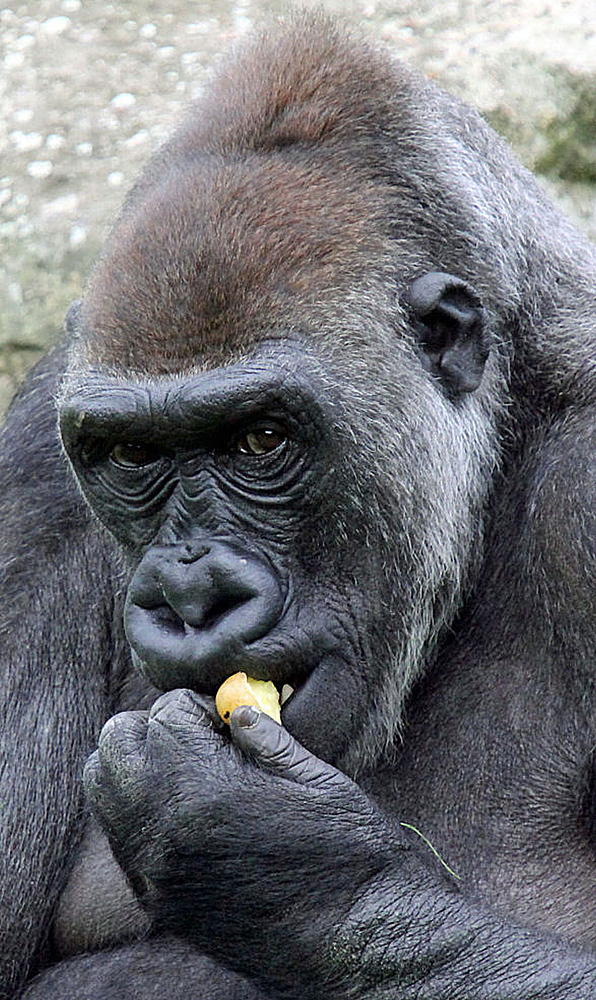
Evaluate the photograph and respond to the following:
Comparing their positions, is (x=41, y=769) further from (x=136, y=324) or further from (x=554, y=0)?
(x=554, y=0)

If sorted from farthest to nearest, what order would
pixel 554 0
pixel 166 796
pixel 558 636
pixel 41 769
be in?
pixel 554 0 → pixel 41 769 → pixel 558 636 → pixel 166 796

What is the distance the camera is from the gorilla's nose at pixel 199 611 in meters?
3.35

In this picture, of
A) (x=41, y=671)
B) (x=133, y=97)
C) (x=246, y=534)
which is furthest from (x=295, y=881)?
(x=133, y=97)

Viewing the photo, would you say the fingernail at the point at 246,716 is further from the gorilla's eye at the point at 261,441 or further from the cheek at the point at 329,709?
the gorilla's eye at the point at 261,441

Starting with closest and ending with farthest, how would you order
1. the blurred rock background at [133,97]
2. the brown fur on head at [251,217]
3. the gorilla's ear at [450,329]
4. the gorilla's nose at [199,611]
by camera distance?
the gorilla's nose at [199,611] < the brown fur on head at [251,217] < the gorilla's ear at [450,329] < the blurred rock background at [133,97]

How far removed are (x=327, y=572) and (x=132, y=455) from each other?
519mm

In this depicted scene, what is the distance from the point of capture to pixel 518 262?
3932 mm

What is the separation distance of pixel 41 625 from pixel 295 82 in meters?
1.52

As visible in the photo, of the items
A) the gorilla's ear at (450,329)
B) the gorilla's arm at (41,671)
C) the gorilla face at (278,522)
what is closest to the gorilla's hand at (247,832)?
the gorilla face at (278,522)

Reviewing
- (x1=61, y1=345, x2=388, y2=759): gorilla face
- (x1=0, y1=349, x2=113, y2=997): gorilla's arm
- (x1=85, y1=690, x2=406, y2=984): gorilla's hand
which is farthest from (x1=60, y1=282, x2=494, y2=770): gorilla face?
(x1=0, y1=349, x2=113, y2=997): gorilla's arm

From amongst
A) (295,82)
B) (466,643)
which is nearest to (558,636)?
(466,643)

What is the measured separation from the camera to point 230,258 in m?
3.59

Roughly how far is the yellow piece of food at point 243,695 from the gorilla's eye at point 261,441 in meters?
0.50

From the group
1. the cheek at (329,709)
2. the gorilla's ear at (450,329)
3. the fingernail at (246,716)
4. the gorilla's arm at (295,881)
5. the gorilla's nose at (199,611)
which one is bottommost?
the gorilla's arm at (295,881)
